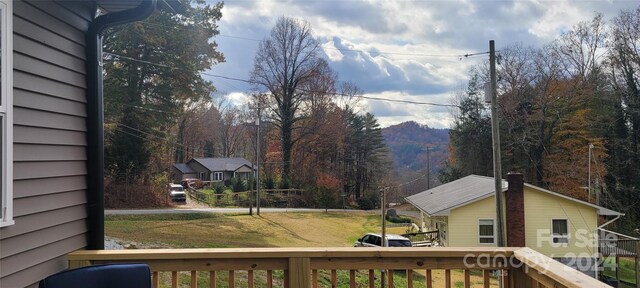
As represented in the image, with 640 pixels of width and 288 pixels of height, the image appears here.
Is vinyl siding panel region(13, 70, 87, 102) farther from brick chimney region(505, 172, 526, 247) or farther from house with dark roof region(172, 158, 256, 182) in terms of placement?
house with dark roof region(172, 158, 256, 182)

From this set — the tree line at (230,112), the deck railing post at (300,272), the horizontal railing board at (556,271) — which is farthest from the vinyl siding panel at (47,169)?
the tree line at (230,112)

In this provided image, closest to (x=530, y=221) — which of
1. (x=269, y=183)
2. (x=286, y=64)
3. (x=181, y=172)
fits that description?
(x=269, y=183)

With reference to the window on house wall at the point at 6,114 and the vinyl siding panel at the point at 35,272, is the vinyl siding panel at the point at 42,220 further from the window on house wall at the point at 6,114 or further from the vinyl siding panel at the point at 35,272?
the vinyl siding panel at the point at 35,272

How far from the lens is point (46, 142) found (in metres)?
1.97

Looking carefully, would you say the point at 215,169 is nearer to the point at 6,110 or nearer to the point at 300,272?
the point at 300,272

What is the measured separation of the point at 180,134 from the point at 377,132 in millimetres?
12919

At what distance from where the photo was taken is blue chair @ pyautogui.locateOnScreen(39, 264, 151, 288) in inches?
65.1

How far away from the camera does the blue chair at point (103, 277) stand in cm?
165

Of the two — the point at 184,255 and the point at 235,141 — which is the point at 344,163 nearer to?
the point at 235,141

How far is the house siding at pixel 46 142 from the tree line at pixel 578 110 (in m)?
18.9

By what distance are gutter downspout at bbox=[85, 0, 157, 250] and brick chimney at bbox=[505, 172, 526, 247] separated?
12.4 m

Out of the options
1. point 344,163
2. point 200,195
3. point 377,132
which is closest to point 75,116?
point 200,195

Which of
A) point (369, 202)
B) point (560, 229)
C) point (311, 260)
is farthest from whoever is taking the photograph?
point (369, 202)

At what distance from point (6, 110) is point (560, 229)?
579 inches
